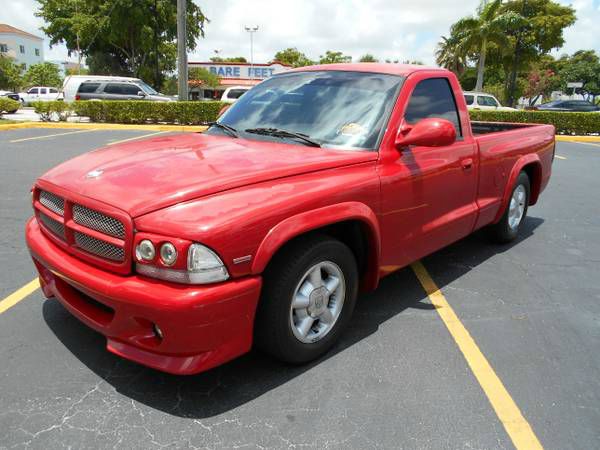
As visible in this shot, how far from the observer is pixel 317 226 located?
266 centimetres

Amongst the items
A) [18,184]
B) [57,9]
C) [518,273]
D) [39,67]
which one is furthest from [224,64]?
[518,273]

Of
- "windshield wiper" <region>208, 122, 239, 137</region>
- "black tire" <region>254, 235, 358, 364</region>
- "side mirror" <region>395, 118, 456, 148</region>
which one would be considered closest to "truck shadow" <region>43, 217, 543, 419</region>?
"black tire" <region>254, 235, 358, 364</region>

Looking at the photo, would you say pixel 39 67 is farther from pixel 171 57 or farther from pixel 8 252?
pixel 8 252

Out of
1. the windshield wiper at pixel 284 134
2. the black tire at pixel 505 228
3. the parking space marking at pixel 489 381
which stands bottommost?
the parking space marking at pixel 489 381

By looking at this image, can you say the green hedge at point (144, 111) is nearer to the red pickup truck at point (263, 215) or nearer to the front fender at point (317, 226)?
the red pickup truck at point (263, 215)

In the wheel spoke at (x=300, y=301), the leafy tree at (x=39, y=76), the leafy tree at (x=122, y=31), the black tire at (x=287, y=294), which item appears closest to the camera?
the black tire at (x=287, y=294)

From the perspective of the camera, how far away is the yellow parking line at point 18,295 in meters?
3.53

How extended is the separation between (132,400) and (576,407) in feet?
7.77

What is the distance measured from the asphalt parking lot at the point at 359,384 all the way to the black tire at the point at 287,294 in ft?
0.53

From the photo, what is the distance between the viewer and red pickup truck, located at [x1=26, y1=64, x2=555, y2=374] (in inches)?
90.6

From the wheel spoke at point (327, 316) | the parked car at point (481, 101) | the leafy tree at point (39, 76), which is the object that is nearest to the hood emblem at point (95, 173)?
the wheel spoke at point (327, 316)

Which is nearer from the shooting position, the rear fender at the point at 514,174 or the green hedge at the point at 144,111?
the rear fender at the point at 514,174

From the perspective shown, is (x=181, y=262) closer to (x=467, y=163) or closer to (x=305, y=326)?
(x=305, y=326)

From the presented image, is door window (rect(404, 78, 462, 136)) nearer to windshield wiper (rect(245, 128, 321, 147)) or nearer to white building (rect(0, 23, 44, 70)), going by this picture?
windshield wiper (rect(245, 128, 321, 147))
